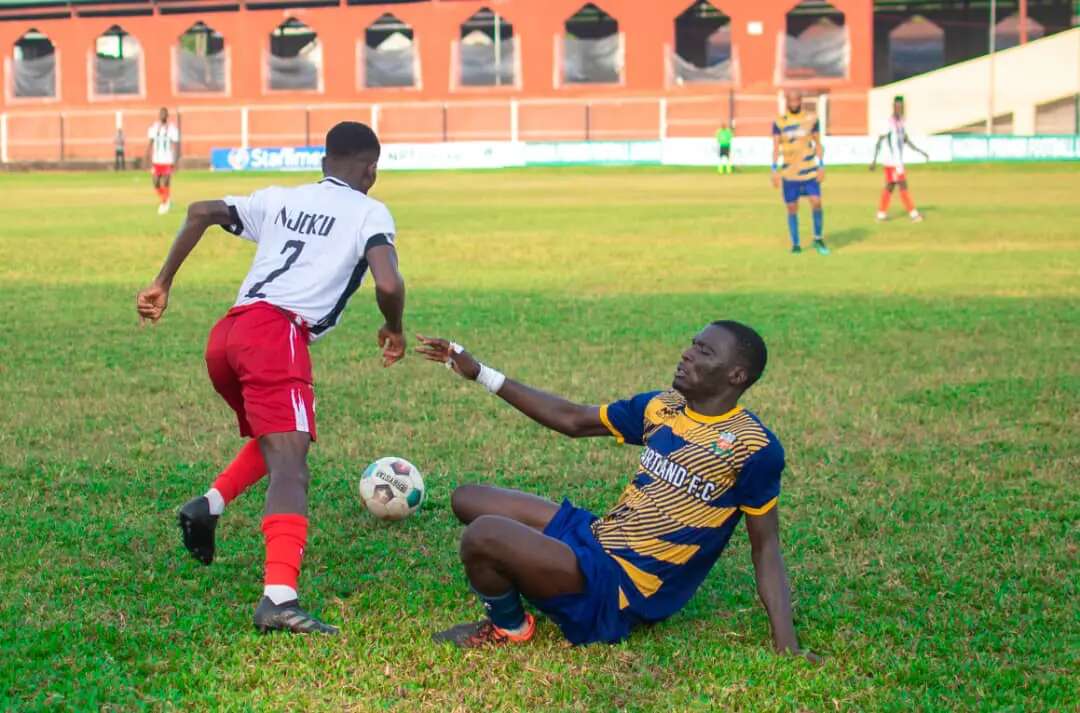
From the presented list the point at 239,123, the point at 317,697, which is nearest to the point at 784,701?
the point at 317,697

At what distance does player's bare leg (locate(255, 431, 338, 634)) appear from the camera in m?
4.24

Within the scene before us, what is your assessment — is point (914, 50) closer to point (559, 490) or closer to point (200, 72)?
point (200, 72)

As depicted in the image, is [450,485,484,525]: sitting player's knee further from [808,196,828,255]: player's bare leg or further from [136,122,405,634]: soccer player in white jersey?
[808,196,828,255]: player's bare leg

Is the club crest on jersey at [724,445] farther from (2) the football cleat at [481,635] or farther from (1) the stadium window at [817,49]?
(1) the stadium window at [817,49]

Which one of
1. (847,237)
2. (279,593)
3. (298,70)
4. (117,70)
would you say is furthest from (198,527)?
(117,70)

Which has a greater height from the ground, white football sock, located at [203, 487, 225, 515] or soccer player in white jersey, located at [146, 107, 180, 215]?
soccer player in white jersey, located at [146, 107, 180, 215]

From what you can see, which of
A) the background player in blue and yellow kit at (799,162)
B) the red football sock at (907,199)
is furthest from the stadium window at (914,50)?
the background player in blue and yellow kit at (799,162)

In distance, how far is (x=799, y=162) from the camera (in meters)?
17.4

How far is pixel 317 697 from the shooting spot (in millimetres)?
3779

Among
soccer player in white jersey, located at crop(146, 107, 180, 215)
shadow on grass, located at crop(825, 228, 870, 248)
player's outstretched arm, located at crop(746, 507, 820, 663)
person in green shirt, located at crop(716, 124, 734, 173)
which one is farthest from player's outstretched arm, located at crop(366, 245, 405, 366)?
person in green shirt, located at crop(716, 124, 734, 173)

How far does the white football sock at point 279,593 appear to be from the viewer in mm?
4266

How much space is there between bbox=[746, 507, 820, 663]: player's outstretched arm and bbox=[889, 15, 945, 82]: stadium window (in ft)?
173

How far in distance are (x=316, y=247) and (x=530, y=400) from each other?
35.8 inches

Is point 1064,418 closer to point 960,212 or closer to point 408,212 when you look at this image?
point 960,212
